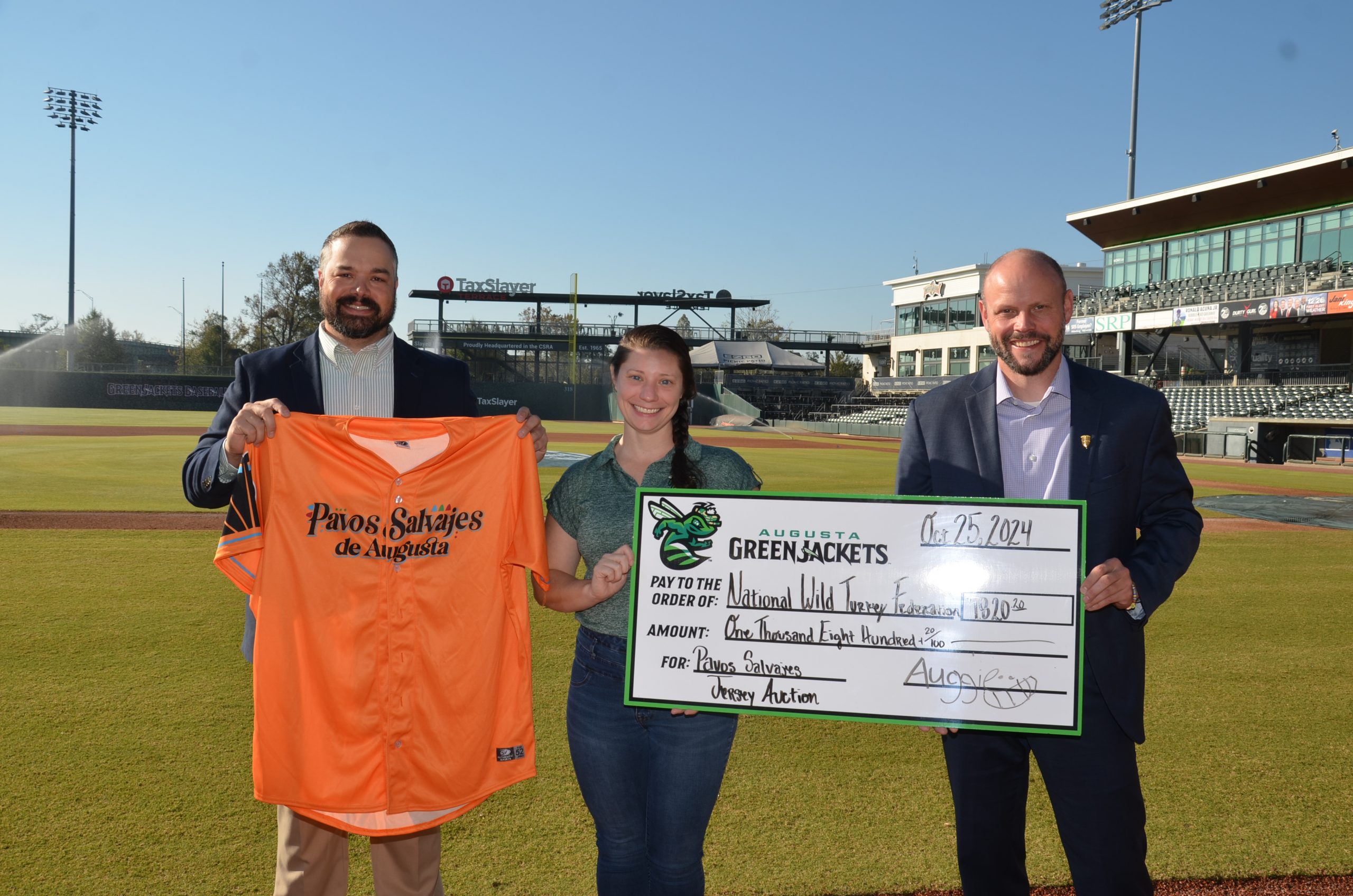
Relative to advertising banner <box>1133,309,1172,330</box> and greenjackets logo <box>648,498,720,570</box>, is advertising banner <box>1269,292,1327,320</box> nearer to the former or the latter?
advertising banner <box>1133,309,1172,330</box>

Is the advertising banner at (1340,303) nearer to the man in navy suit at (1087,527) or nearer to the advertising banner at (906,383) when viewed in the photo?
the advertising banner at (906,383)

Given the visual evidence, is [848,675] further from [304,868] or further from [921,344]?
[921,344]

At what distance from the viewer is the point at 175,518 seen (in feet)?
37.0

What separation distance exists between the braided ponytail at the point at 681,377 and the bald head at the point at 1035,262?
96cm

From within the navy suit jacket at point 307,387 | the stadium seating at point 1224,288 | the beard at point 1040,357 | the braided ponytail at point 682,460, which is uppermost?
the stadium seating at point 1224,288

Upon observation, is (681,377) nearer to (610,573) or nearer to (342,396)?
(610,573)

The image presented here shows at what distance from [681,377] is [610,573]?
64 centimetres

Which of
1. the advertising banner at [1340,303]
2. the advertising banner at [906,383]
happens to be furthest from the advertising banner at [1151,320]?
the advertising banner at [906,383]

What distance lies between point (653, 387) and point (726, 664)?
0.85 m

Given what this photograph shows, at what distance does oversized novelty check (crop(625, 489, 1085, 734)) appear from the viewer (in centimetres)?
243

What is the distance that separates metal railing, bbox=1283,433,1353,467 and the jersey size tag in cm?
3337

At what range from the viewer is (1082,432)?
8.48ft

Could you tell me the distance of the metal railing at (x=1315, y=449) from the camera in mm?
29188

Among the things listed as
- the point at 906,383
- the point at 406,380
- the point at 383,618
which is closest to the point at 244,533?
the point at 383,618
